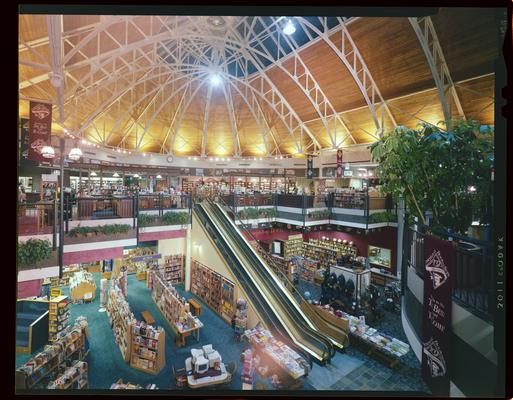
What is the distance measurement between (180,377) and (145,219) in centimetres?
605

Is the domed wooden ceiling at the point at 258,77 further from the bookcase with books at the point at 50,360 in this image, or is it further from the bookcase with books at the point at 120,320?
the bookcase with books at the point at 120,320

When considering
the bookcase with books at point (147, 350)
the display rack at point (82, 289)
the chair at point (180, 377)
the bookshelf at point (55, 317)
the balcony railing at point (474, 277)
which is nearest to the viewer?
the balcony railing at point (474, 277)

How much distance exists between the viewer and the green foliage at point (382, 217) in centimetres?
1343

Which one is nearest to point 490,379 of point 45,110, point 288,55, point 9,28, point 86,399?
point 86,399

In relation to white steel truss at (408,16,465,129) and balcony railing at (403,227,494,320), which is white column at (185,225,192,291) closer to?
balcony railing at (403,227,494,320)

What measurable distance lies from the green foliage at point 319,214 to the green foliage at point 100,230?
9448 millimetres

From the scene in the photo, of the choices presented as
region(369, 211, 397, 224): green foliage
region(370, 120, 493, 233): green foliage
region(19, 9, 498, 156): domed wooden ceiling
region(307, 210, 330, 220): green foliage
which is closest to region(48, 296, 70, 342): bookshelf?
region(19, 9, 498, 156): domed wooden ceiling

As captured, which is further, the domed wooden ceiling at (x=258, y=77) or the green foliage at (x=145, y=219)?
the green foliage at (x=145, y=219)

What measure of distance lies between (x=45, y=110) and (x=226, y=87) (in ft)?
52.0

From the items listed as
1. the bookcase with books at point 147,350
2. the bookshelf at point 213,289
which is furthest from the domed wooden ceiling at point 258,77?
the bookshelf at point 213,289

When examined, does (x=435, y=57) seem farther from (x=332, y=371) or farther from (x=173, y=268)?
(x=173, y=268)

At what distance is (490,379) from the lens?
10.3 ft

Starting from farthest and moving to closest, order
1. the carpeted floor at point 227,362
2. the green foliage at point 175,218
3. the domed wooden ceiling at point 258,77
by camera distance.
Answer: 1. the green foliage at point 175,218
2. the domed wooden ceiling at point 258,77
3. the carpeted floor at point 227,362

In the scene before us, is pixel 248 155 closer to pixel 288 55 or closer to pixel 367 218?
pixel 288 55
